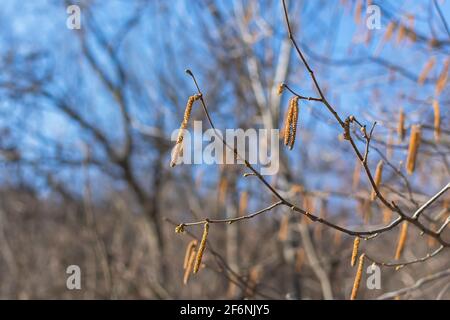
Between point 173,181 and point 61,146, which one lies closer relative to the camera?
point 61,146

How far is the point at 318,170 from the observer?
9.17 m

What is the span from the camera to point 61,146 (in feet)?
27.8

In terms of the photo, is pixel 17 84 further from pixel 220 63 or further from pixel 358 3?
pixel 358 3

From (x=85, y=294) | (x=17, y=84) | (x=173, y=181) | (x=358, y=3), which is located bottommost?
(x=85, y=294)

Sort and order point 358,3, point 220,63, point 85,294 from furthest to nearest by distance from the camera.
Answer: point 220,63 → point 85,294 → point 358,3

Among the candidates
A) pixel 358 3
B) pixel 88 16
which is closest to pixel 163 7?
pixel 88 16

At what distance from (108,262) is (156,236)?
4.27 metres

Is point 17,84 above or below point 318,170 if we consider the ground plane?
above

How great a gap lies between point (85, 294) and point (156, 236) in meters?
2.82

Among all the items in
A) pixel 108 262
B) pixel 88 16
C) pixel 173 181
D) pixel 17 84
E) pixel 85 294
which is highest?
pixel 88 16
